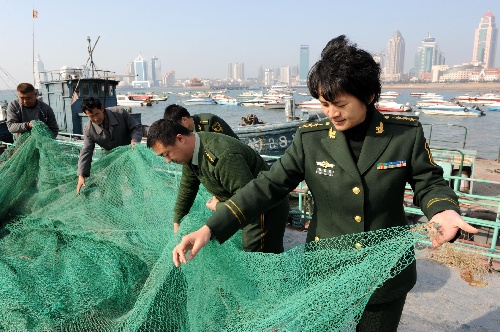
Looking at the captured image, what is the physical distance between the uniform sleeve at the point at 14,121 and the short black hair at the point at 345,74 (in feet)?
16.9

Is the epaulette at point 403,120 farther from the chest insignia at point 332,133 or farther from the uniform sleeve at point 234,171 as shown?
the uniform sleeve at point 234,171

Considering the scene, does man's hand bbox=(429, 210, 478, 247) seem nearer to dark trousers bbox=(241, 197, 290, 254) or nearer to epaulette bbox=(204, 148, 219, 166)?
dark trousers bbox=(241, 197, 290, 254)

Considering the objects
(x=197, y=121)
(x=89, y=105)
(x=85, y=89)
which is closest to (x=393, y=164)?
(x=197, y=121)

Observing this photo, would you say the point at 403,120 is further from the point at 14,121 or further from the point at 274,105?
the point at 274,105

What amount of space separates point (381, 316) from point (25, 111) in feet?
19.0

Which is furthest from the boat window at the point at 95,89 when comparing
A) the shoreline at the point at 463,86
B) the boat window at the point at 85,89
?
the shoreline at the point at 463,86

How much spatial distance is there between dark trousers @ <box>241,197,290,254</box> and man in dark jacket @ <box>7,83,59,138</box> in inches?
164

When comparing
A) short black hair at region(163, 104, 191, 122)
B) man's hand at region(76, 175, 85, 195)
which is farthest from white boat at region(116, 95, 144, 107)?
man's hand at region(76, 175, 85, 195)

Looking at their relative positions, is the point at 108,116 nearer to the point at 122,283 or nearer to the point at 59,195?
the point at 59,195

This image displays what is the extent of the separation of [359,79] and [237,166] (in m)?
1.19

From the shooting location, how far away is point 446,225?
150 cm

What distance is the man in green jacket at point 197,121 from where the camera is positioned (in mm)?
4586

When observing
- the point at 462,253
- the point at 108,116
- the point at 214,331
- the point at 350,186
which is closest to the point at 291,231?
the point at 462,253

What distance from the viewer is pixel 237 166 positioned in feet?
8.38
